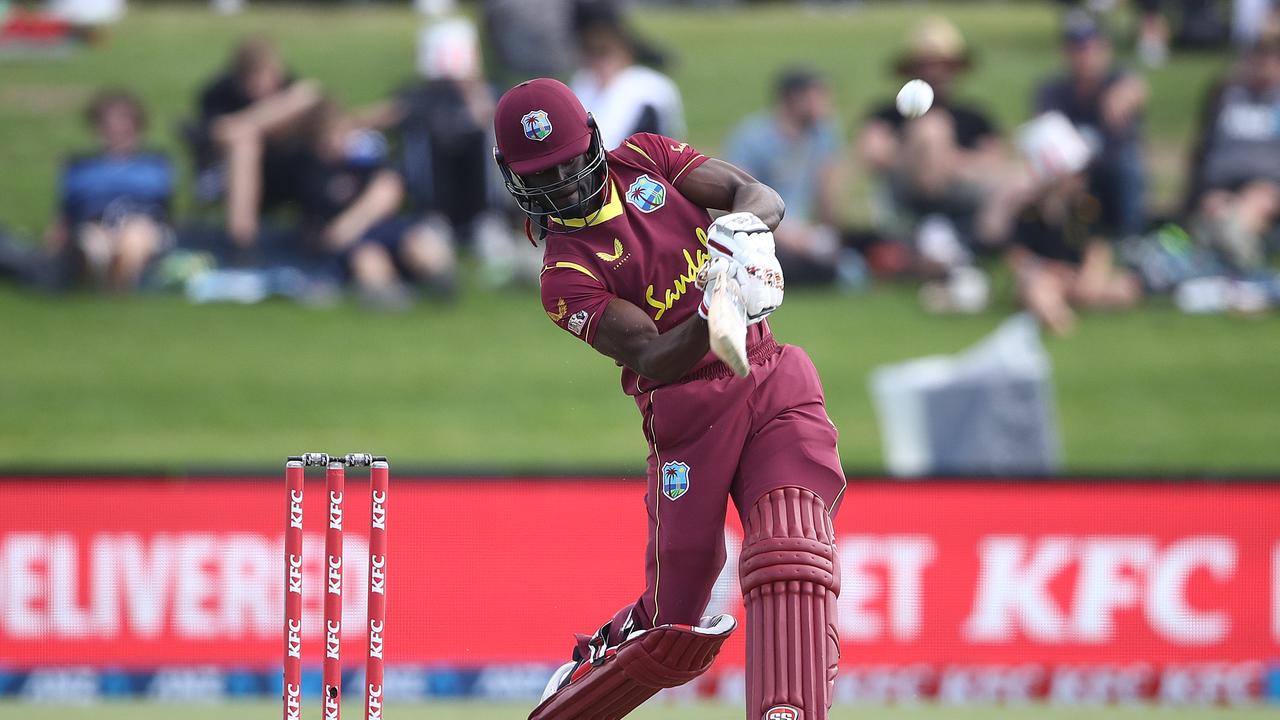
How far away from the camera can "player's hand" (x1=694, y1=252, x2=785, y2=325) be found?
3.95 metres

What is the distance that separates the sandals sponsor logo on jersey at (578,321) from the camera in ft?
13.9

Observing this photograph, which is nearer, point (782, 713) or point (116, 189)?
point (782, 713)

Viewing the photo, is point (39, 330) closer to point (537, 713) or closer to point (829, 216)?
point (829, 216)

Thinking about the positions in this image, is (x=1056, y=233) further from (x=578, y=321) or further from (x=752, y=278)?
(x=752, y=278)

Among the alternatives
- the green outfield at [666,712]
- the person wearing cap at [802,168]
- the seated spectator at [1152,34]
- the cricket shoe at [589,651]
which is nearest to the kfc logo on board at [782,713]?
the cricket shoe at [589,651]

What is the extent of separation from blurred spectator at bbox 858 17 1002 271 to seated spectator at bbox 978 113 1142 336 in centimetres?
19

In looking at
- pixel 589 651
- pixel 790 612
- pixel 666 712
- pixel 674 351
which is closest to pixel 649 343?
pixel 674 351

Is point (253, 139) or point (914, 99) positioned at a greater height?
point (253, 139)

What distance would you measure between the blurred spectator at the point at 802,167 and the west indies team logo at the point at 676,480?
5.68 meters

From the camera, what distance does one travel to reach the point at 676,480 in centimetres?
439

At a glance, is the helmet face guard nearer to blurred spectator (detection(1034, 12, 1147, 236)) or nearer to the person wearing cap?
the person wearing cap

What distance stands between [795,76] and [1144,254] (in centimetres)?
241

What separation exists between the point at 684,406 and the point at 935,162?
6114 millimetres

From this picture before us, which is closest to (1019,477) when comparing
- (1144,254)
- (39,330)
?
(1144,254)
